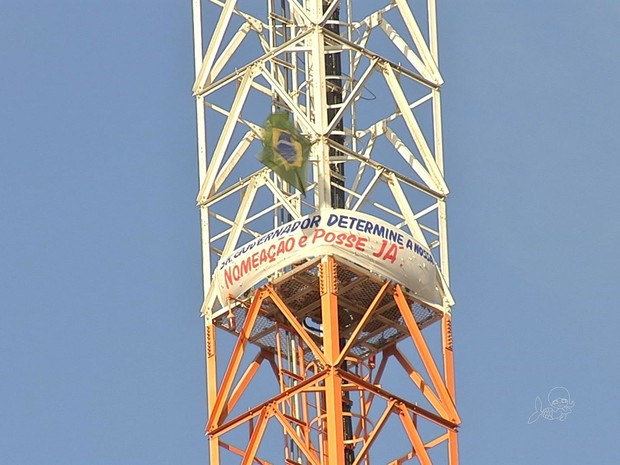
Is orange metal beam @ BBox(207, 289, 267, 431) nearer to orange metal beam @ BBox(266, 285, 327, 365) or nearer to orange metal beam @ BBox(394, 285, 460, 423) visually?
orange metal beam @ BBox(266, 285, 327, 365)

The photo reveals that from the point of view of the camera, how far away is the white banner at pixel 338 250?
14750cm

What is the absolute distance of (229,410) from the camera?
150 m

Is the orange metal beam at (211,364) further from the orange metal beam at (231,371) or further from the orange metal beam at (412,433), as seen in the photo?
the orange metal beam at (412,433)

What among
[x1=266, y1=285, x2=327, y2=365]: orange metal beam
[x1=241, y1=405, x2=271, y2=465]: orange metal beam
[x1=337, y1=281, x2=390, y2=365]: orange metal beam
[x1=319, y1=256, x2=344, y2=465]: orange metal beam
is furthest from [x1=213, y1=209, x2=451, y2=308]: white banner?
[x1=241, y1=405, x2=271, y2=465]: orange metal beam

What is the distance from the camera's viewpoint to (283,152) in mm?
146875

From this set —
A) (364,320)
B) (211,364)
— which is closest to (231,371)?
(211,364)

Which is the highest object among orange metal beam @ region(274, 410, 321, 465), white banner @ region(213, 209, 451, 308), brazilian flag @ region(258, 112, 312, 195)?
brazilian flag @ region(258, 112, 312, 195)

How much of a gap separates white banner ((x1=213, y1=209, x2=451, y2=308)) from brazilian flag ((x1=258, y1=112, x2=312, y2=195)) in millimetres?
1922

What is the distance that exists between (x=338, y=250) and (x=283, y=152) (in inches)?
179

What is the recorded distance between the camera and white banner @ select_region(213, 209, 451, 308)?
14750cm

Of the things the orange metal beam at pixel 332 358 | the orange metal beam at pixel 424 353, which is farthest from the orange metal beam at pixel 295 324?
the orange metal beam at pixel 424 353

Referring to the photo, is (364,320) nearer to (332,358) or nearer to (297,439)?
(332,358)

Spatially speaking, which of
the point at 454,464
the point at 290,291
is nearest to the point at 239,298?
the point at 290,291

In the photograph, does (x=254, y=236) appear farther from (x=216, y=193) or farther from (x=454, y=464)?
(x=454, y=464)
